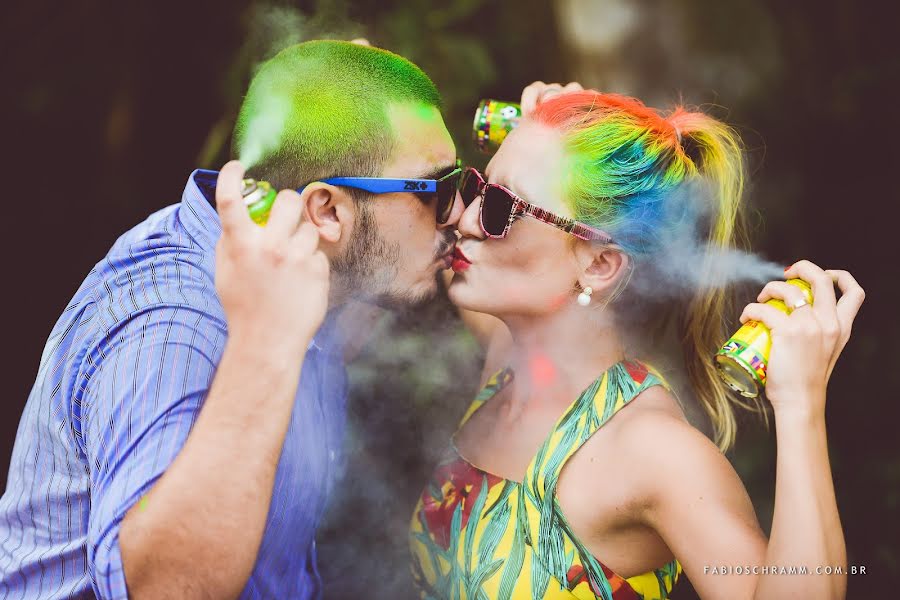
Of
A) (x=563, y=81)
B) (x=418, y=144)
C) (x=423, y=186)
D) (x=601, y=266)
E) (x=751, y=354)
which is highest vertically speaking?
(x=418, y=144)

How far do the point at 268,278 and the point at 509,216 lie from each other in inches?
36.4

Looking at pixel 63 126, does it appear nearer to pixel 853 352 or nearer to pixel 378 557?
pixel 378 557

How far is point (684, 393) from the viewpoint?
295 cm

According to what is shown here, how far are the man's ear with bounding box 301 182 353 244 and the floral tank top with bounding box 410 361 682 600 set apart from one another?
33.3 inches

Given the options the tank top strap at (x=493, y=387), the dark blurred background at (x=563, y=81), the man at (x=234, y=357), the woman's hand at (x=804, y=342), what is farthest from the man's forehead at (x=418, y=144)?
the dark blurred background at (x=563, y=81)

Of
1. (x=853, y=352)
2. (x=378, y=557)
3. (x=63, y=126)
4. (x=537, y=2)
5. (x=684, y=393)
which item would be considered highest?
(x=537, y=2)

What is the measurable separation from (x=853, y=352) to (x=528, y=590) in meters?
2.96

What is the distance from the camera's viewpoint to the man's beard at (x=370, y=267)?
247 cm

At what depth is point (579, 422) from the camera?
2262 millimetres

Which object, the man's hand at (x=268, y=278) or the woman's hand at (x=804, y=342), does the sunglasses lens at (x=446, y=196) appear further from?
the woman's hand at (x=804, y=342)

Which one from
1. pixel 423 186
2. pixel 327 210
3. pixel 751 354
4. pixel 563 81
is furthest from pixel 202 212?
pixel 563 81

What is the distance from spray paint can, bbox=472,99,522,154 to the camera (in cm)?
280

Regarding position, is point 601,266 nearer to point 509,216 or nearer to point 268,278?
point 509,216

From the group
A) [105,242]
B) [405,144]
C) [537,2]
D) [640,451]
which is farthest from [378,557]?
[537,2]
